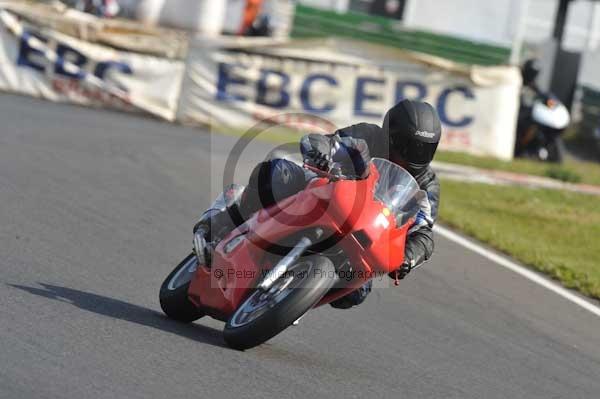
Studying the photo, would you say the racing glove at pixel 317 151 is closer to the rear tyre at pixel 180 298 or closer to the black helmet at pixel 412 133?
the black helmet at pixel 412 133

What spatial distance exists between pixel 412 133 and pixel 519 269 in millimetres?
4104

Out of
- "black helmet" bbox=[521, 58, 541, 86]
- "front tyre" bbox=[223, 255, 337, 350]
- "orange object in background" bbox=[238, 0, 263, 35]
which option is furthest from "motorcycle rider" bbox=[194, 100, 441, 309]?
"orange object in background" bbox=[238, 0, 263, 35]

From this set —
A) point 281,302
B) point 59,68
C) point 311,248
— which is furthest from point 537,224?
point 281,302

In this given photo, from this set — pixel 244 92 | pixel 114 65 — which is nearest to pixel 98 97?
pixel 114 65

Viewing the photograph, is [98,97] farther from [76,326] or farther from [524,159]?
[76,326]

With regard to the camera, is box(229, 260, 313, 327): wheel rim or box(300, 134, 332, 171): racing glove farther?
box(300, 134, 332, 171): racing glove

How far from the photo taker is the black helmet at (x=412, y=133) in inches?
245

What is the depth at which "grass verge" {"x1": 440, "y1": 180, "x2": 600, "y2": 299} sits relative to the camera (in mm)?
10297

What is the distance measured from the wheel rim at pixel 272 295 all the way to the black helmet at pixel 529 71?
13.0 metres

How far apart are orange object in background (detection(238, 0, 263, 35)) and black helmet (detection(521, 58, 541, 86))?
706cm

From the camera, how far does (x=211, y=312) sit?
20.5 ft

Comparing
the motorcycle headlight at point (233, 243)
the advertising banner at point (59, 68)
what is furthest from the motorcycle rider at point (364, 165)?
the advertising banner at point (59, 68)

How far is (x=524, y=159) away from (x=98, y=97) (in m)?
6.28

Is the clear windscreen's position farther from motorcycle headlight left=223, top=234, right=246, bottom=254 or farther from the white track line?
the white track line
